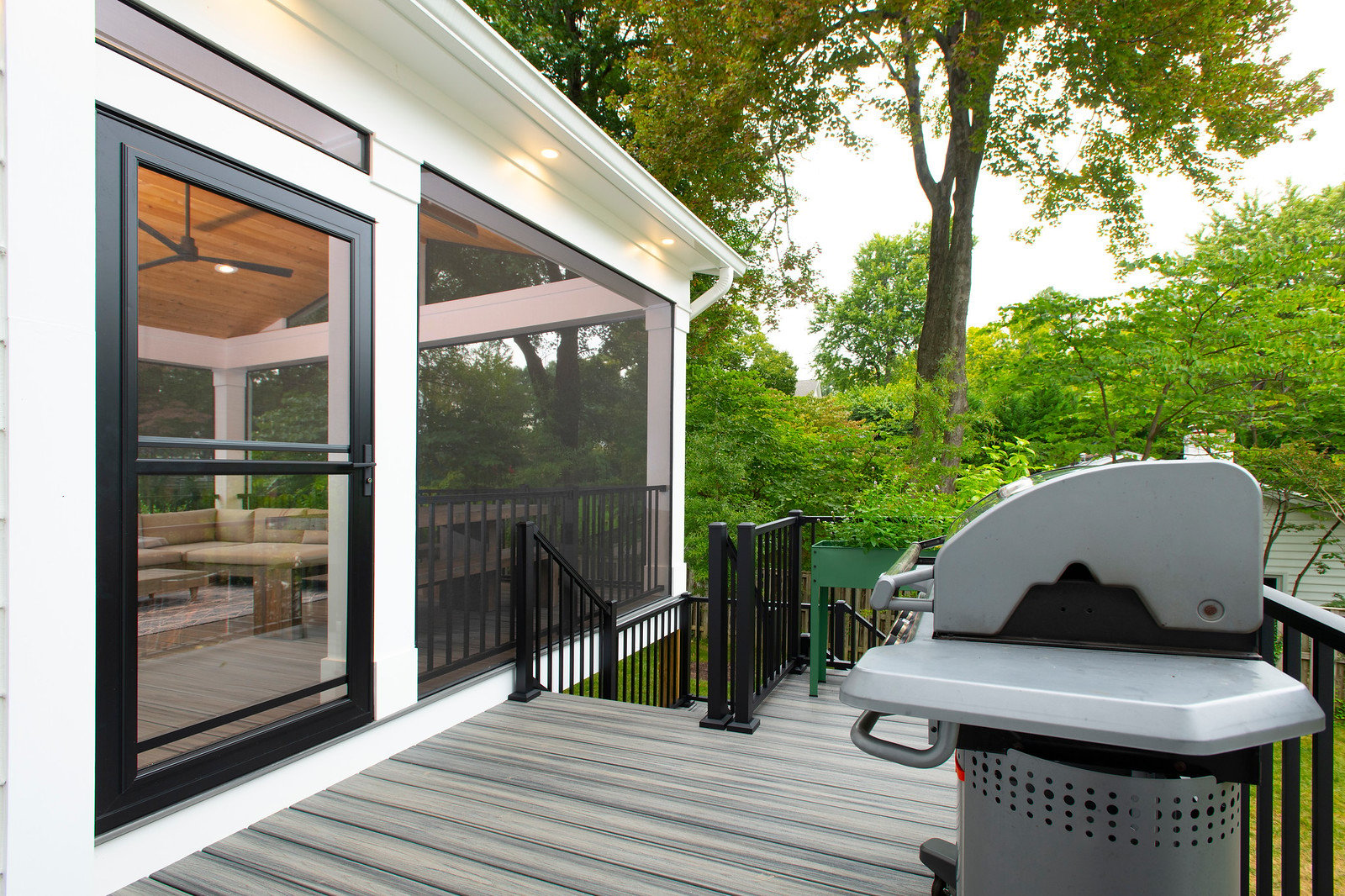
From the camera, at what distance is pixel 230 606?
7.28 feet

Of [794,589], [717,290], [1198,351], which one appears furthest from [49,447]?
[1198,351]

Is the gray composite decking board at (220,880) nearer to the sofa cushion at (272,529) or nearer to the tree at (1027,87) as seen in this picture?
the sofa cushion at (272,529)

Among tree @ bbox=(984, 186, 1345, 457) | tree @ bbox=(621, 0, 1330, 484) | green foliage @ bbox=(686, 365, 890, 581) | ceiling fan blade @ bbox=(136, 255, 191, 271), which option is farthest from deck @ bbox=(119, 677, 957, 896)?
tree @ bbox=(984, 186, 1345, 457)

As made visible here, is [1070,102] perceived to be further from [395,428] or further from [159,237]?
[159,237]

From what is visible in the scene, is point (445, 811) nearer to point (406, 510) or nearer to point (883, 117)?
point (406, 510)

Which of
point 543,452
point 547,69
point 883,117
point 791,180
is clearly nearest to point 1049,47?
point 883,117

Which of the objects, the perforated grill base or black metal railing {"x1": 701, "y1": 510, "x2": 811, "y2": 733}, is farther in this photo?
black metal railing {"x1": 701, "y1": 510, "x2": 811, "y2": 733}

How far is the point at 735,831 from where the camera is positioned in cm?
212

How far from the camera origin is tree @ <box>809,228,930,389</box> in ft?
76.5

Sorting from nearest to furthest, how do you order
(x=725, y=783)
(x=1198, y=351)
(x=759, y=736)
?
1. (x=725, y=783)
2. (x=759, y=736)
3. (x=1198, y=351)

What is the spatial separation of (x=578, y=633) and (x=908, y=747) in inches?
133

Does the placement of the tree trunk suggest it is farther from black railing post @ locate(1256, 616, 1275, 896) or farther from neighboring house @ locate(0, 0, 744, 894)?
black railing post @ locate(1256, 616, 1275, 896)

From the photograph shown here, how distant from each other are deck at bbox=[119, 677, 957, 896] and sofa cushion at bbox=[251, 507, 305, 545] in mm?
891

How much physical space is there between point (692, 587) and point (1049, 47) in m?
7.70
